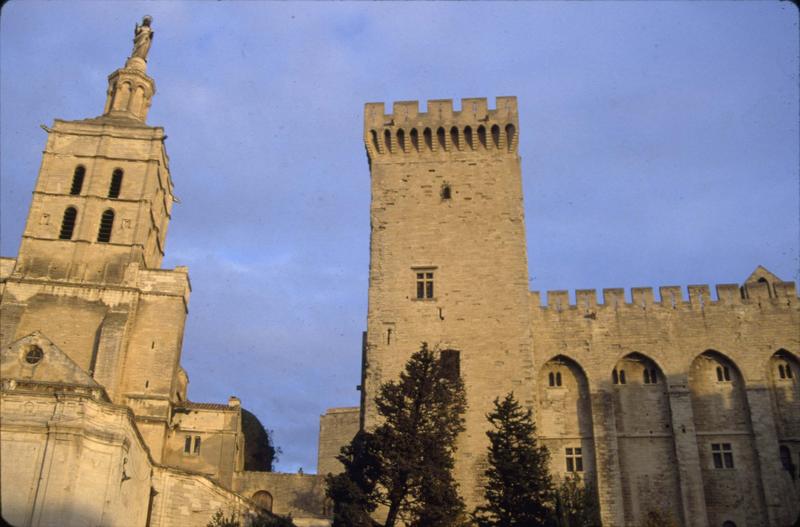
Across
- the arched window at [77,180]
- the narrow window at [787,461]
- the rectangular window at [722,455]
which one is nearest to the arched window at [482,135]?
the rectangular window at [722,455]

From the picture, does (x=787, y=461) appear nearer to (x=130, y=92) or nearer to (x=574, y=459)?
(x=574, y=459)

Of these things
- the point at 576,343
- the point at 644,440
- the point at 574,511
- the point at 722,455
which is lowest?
the point at 574,511

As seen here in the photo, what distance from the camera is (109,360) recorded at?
33.2 metres

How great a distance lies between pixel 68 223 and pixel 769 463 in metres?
31.6

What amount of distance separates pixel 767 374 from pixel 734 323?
2.15 meters

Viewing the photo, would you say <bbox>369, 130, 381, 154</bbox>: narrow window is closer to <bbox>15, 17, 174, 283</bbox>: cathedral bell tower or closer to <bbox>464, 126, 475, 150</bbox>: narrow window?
<bbox>464, 126, 475, 150</bbox>: narrow window

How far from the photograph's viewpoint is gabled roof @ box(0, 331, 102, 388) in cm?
2369

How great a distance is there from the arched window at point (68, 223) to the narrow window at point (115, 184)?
1886mm

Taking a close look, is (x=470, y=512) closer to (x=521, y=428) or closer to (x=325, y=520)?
(x=521, y=428)

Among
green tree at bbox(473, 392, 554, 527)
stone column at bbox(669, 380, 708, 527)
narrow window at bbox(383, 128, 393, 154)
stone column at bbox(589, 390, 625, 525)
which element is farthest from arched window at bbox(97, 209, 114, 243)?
stone column at bbox(669, 380, 708, 527)

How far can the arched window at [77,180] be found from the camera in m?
39.4

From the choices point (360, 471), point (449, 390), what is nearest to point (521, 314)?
point (449, 390)

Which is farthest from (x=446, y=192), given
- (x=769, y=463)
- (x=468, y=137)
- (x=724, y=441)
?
(x=769, y=463)

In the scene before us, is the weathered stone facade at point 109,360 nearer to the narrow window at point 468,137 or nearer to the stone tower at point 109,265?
the stone tower at point 109,265
